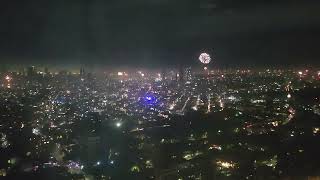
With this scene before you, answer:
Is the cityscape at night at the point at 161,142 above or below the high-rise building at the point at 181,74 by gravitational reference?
below

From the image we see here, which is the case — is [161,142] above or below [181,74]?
below

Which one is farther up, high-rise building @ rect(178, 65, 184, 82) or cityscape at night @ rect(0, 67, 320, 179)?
high-rise building @ rect(178, 65, 184, 82)

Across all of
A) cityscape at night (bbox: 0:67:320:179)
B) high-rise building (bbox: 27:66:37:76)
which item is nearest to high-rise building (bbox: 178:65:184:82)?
high-rise building (bbox: 27:66:37:76)

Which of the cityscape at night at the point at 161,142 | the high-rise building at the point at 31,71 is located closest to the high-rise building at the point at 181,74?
the high-rise building at the point at 31,71

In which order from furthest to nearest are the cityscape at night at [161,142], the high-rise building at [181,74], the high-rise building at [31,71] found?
the high-rise building at [181,74] → the high-rise building at [31,71] → the cityscape at night at [161,142]

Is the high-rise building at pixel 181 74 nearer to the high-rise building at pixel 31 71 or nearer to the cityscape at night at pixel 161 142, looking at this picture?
the high-rise building at pixel 31 71

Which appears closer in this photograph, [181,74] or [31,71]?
[31,71]

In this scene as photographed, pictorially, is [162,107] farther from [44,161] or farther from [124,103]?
[44,161]

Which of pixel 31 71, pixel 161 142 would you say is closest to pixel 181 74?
pixel 31 71

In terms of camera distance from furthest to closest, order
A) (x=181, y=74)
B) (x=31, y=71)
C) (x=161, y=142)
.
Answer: (x=181, y=74) < (x=31, y=71) < (x=161, y=142)

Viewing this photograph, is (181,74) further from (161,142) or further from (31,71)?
(161,142)

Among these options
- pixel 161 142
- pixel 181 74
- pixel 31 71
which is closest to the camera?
pixel 161 142

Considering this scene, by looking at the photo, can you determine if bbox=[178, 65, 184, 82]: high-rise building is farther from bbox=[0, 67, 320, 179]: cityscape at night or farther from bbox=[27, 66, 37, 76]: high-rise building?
bbox=[0, 67, 320, 179]: cityscape at night
